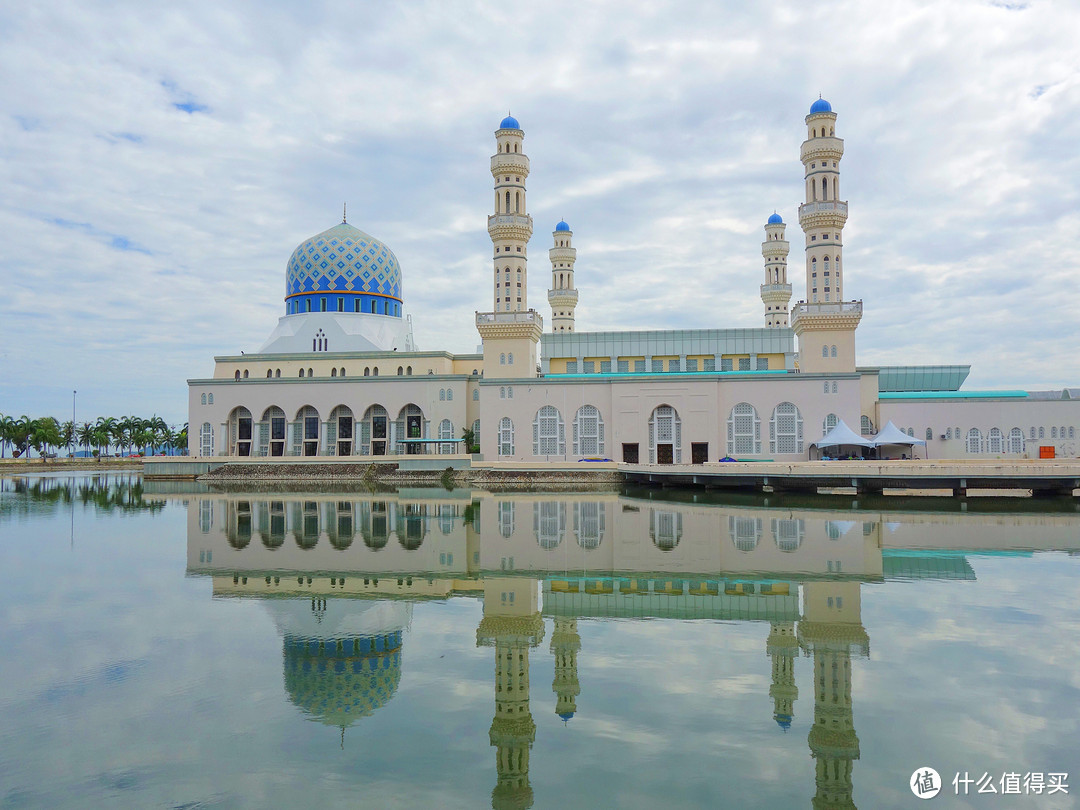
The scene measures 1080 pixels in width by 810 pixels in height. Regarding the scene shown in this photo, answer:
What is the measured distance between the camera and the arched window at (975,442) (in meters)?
41.5

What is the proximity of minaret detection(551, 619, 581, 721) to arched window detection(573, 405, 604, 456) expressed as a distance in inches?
1228

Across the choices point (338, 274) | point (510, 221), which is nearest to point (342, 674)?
point (510, 221)

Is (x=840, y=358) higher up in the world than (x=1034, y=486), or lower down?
higher up

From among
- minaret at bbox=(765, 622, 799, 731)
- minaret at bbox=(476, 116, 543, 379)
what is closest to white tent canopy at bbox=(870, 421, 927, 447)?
minaret at bbox=(476, 116, 543, 379)

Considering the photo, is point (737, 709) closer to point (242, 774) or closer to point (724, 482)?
point (242, 774)

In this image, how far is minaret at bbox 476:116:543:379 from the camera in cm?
4281

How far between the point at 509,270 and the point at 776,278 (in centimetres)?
2416

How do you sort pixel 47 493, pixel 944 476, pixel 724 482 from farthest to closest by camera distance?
pixel 47 493 < pixel 724 482 < pixel 944 476

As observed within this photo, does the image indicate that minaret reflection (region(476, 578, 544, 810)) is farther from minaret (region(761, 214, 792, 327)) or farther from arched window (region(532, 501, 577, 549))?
minaret (region(761, 214, 792, 327))

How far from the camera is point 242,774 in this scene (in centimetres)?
625

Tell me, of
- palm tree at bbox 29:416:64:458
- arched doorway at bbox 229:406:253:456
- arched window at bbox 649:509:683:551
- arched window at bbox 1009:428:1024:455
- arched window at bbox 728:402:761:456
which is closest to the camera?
arched window at bbox 649:509:683:551

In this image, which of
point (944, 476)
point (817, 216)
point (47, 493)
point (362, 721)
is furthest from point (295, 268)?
point (362, 721)

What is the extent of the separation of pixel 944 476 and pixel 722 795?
87.0ft

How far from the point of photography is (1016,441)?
4134 cm
